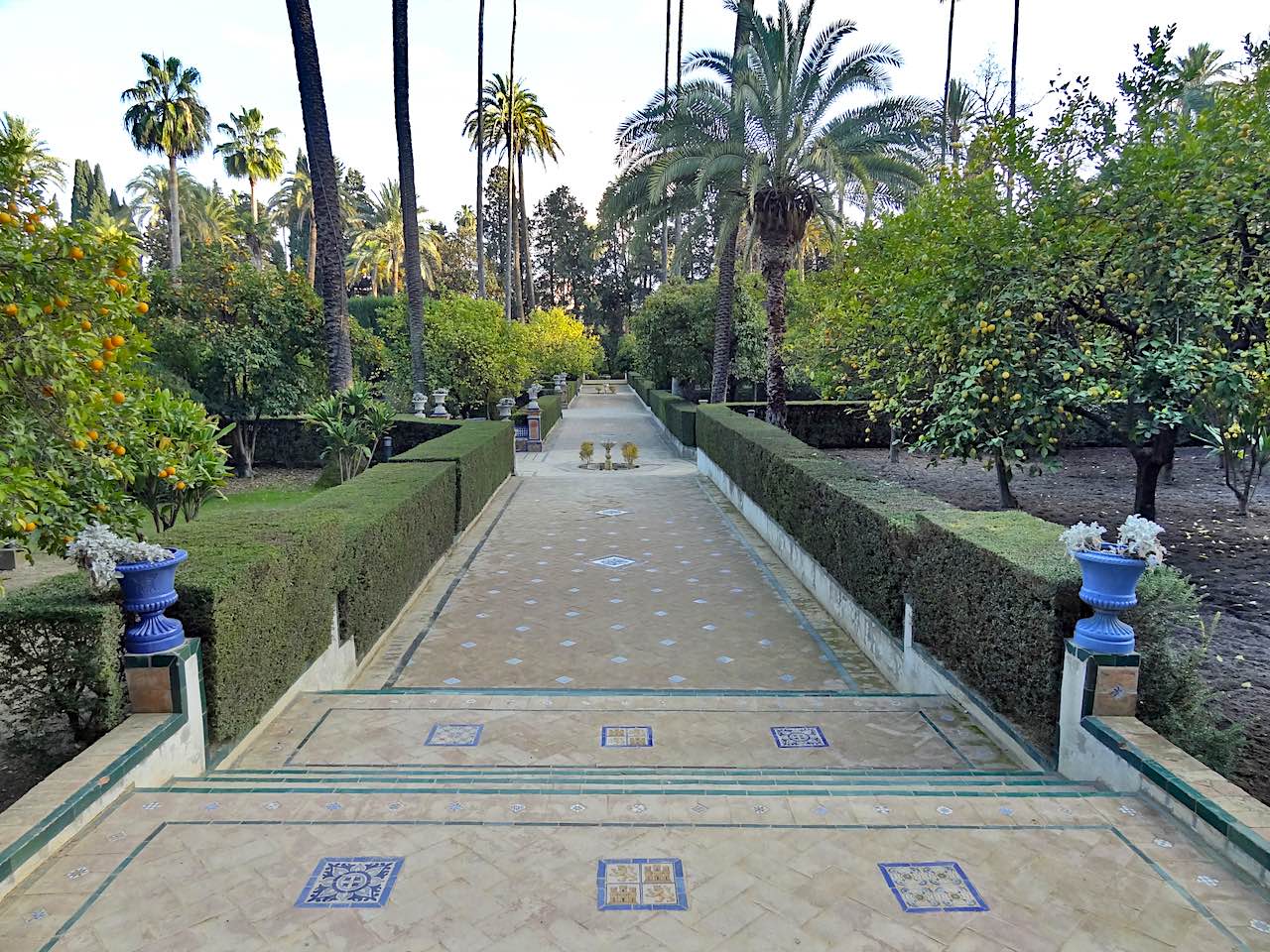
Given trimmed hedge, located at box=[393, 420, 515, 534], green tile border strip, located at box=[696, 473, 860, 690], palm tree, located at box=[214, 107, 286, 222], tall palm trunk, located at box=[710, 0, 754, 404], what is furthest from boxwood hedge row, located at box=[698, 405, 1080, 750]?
palm tree, located at box=[214, 107, 286, 222]

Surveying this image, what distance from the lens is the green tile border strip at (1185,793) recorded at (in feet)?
10.8

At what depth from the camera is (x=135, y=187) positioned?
68688 mm

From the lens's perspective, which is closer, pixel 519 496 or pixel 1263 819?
pixel 1263 819

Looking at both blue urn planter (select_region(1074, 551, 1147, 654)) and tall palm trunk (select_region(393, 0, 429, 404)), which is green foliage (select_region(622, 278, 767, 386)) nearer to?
tall palm trunk (select_region(393, 0, 429, 404))

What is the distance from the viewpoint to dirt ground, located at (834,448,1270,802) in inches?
249

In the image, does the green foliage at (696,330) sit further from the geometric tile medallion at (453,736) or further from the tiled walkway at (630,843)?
the geometric tile medallion at (453,736)

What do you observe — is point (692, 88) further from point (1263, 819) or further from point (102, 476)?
point (1263, 819)

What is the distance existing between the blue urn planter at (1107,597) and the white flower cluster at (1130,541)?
0.04 meters

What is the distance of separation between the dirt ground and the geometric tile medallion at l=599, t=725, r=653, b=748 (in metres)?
3.77

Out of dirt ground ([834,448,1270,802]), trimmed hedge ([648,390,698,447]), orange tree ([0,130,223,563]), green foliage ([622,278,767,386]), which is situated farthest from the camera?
green foliage ([622,278,767,386])

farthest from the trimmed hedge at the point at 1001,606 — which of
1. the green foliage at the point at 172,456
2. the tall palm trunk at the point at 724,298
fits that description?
the tall palm trunk at the point at 724,298

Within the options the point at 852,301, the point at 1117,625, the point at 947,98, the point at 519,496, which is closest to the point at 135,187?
the point at 947,98

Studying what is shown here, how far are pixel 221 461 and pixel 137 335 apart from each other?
13.0ft

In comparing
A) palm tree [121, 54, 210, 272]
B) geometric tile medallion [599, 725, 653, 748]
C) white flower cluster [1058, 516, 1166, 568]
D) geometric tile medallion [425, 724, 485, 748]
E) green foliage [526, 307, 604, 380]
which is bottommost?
geometric tile medallion [425, 724, 485, 748]
